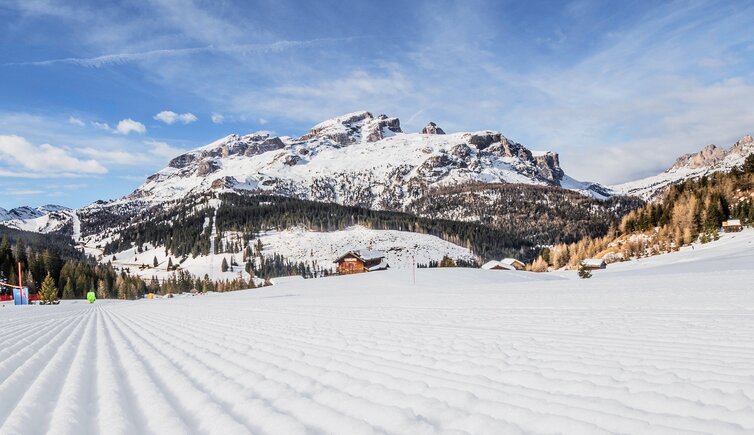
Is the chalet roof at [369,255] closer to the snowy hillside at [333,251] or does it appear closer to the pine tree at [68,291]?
the snowy hillside at [333,251]

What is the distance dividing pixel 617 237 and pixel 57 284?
12888 centimetres

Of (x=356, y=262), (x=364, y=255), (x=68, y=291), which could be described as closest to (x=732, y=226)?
(x=364, y=255)

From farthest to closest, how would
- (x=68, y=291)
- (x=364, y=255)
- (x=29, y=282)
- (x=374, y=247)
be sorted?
(x=374, y=247) → (x=364, y=255) → (x=68, y=291) → (x=29, y=282)

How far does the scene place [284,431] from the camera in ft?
12.3

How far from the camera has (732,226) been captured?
74062mm

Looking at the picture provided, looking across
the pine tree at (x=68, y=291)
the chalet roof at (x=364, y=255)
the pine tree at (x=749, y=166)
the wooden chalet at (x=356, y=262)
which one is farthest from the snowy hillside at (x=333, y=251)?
the pine tree at (x=749, y=166)

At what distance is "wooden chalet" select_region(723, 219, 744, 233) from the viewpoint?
73375 millimetres

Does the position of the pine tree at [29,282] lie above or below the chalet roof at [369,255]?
above

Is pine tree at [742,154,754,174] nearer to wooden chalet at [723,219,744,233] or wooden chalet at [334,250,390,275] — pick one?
wooden chalet at [723,219,744,233]

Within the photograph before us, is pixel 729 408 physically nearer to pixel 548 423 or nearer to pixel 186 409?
pixel 548 423

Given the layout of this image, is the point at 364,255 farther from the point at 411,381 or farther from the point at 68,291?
the point at 411,381

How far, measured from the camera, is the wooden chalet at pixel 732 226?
241ft

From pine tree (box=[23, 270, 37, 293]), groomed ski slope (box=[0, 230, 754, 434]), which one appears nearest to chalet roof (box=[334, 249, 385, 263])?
pine tree (box=[23, 270, 37, 293])

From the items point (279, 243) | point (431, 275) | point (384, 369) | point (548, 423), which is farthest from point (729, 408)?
point (279, 243)
